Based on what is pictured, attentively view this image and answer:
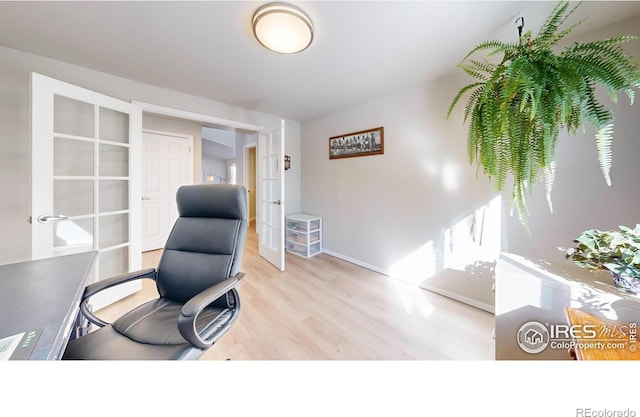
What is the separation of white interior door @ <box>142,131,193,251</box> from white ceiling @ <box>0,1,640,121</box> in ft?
4.82

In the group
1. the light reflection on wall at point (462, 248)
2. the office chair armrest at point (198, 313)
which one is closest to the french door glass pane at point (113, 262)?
the office chair armrest at point (198, 313)

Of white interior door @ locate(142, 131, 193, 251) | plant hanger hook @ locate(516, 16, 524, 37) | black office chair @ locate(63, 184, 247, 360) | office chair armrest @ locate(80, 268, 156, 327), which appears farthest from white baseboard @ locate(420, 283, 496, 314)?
white interior door @ locate(142, 131, 193, 251)

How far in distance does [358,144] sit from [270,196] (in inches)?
58.6

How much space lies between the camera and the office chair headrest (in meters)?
1.19

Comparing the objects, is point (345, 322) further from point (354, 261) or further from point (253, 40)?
point (253, 40)

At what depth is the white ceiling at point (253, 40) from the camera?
1.23 metres

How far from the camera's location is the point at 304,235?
3215 millimetres

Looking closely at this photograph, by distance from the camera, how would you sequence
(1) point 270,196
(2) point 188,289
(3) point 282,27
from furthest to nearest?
(1) point 270,196
(3) point 282,27
(2) point 188,289

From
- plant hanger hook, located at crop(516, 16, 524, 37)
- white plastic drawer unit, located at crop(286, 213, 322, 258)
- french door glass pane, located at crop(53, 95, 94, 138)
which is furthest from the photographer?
white plastic drawer unit, located at crop(286, 213, 322, 258)

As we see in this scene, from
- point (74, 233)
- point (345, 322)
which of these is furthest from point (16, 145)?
point (345, 322)

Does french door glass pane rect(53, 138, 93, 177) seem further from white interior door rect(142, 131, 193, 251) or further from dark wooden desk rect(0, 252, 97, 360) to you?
white interior door rect(142, 131, 193, 251)

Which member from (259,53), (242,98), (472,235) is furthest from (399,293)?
(242,98)
